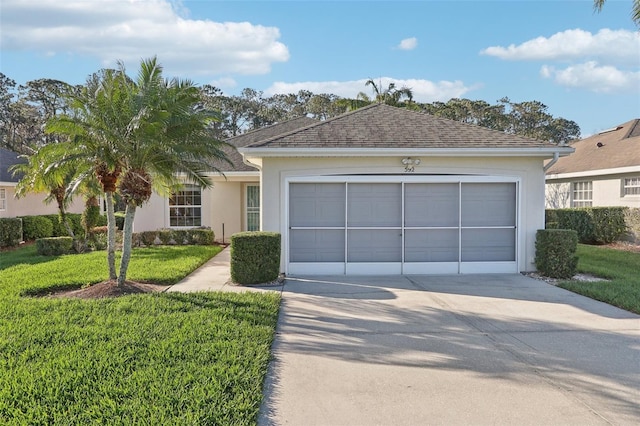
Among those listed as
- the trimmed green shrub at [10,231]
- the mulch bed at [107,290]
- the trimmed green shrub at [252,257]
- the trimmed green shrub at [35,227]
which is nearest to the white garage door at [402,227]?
the trimmed green shrub at [252,257]

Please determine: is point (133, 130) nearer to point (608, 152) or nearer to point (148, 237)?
point (148, 237)

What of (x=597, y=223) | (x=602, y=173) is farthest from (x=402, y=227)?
(x=602, y=173)

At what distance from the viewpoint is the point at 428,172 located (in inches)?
415

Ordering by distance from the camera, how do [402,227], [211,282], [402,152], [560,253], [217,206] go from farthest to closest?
[217,206] < [402,227] < [402,152] < [560,253] < [211,282]

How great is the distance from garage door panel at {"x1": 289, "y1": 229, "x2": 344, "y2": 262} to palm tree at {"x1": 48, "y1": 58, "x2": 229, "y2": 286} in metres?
Answer: 2.92

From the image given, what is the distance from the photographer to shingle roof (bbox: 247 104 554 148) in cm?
1030

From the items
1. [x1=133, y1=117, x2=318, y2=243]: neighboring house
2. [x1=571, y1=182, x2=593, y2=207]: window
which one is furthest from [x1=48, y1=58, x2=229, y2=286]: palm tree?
[x1=571, y1=182, x2=593, y2=207]: window

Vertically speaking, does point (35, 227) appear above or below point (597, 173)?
below

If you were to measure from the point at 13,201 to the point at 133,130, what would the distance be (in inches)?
584

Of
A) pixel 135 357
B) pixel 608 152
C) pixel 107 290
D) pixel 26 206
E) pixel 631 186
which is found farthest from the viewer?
pixel 608 152

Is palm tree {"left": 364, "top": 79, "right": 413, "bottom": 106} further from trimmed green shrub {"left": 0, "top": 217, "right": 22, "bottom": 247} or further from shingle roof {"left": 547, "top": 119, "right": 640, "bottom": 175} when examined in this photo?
trimmed green shrub {"left": 0, "top": 217, "right": 22, "bottom": 247}

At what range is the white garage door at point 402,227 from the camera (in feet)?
34.5

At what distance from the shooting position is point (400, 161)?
1047 centimetres

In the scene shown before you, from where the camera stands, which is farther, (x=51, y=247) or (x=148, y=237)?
(x=148, y=237)
